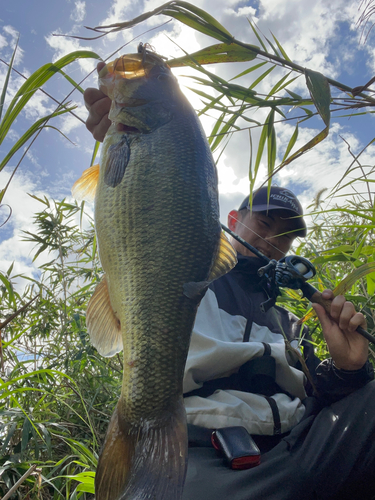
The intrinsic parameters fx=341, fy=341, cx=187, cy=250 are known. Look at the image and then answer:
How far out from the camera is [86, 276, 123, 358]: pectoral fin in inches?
49.3

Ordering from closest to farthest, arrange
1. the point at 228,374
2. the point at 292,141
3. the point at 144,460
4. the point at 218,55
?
the point at 144,460, the point at 218,55, the point at 292,141, the point at 228,374

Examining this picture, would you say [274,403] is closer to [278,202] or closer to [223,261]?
[223,261]

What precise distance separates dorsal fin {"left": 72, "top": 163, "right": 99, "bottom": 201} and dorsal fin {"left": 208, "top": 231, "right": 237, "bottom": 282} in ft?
2.02

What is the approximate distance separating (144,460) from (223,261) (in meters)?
0.70

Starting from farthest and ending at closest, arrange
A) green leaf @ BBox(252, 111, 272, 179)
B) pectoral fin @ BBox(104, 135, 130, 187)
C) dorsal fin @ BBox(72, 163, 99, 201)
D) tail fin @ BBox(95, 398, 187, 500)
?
green leaf @ BBox(252, 111, 272, 179)
dorsal fin @ BBox(72, 163, 99, 201)
pectoral fin @ BBox(104, 135, 130, 187)
tail fin @ BBox(95, 398, 187, 500)

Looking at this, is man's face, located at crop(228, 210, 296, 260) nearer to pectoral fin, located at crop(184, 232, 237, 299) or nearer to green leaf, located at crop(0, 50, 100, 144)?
pectoral fin, located at crop(184, 232, 237, 299)

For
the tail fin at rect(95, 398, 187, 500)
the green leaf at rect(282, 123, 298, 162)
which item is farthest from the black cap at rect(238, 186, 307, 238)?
the tail fin at rect(95, 398, 187, 500)

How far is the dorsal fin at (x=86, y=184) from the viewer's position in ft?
4.90

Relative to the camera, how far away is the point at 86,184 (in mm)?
1503

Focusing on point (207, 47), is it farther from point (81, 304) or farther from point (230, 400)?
point (81, 304)

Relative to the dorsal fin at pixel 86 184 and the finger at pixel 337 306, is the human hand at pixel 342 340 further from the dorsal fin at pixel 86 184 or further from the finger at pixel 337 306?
the dorsal fin at pixel 86 184

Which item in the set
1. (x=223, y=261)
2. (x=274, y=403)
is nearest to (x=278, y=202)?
(x=274, y=403)

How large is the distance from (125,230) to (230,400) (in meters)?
1.11

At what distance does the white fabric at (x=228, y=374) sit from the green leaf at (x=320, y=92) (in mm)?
1240
